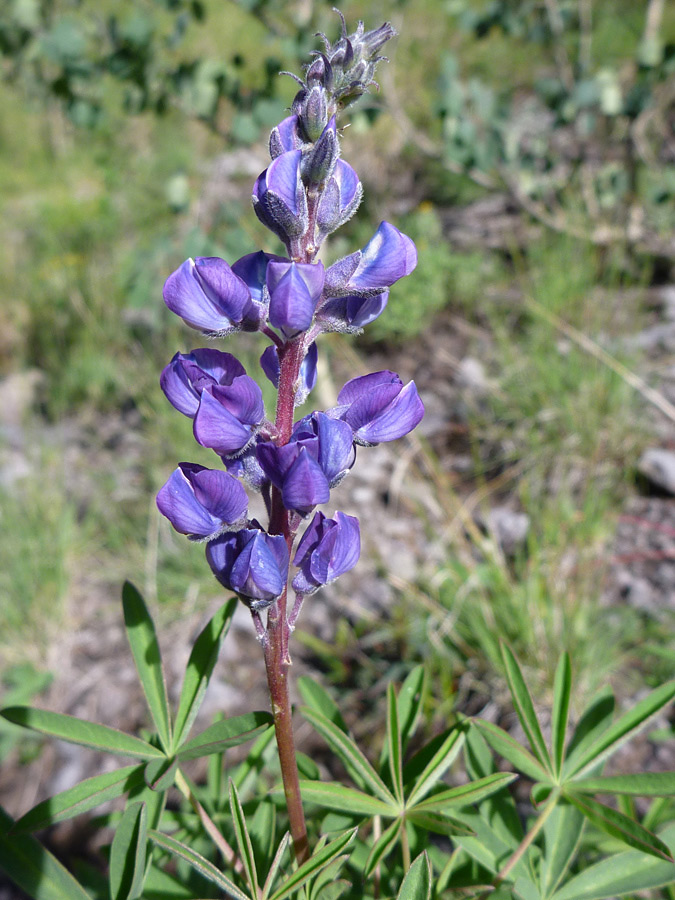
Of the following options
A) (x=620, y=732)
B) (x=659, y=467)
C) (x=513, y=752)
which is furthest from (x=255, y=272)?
(x=659, y=467)

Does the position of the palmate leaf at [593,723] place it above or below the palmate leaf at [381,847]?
above

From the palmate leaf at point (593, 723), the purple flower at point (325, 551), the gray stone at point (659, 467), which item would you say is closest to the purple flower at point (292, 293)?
the purple flower at point (325, 551)

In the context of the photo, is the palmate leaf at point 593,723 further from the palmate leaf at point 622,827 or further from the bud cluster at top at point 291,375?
the bud cluster at top at point 291,375

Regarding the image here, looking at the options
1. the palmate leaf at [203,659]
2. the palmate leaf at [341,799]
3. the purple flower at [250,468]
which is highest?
the purple flower at [250,468]

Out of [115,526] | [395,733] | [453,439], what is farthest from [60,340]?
[395,733]

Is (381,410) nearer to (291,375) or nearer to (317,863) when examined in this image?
(291,375)

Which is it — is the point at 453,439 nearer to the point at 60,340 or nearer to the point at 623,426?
the point at 623,426

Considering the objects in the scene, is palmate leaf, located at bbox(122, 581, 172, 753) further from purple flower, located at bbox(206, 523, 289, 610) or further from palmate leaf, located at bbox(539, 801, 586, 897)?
palmate leaf, located at bbox(539, 801, 586, 897)
